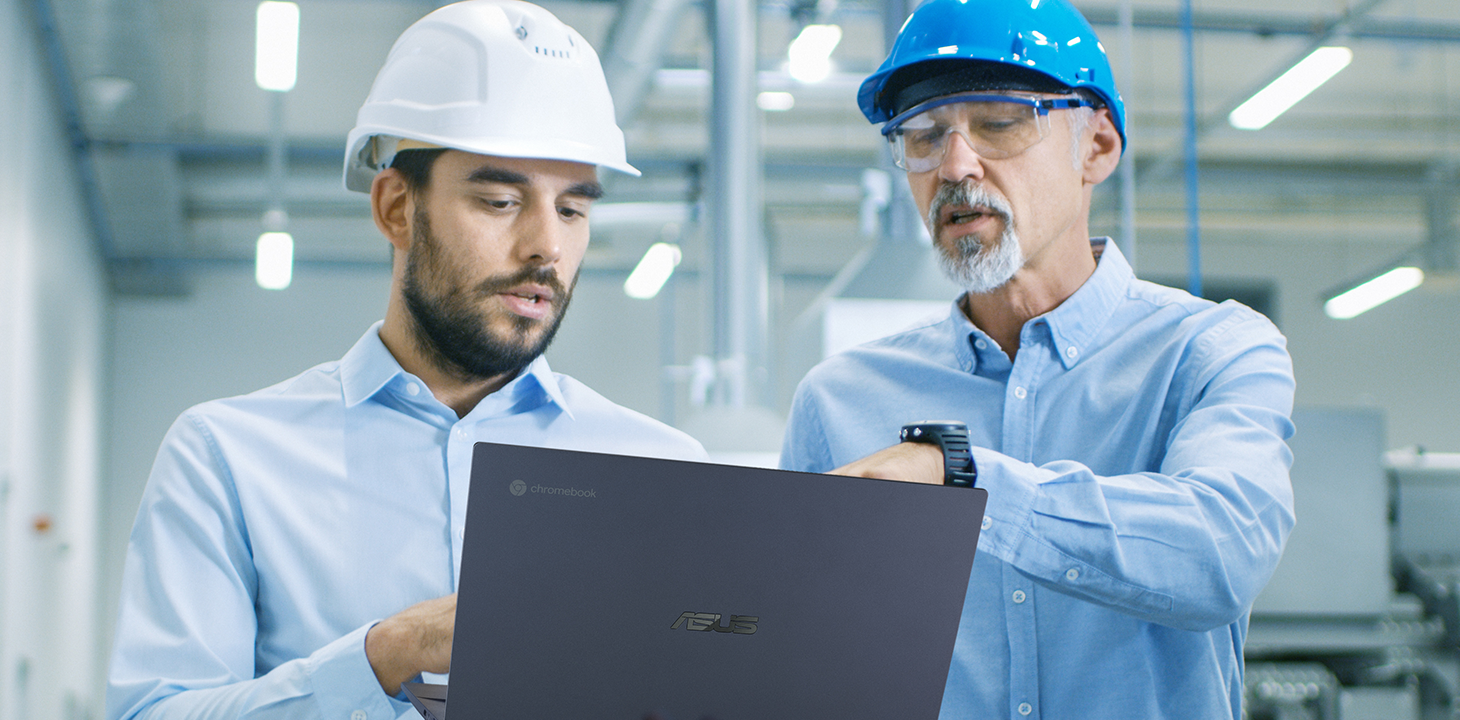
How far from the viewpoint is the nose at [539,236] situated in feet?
4.28

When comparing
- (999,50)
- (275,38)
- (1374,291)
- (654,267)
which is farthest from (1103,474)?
(1374,291)

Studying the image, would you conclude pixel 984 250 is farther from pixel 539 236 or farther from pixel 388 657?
pixel 388 657

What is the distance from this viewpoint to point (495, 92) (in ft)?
4.35

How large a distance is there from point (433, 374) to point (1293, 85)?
4.68 m

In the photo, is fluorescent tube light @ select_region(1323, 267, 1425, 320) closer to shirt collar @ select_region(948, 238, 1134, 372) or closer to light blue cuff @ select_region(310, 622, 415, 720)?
shirt collar @ select_region(948, 238, 1134, 372)

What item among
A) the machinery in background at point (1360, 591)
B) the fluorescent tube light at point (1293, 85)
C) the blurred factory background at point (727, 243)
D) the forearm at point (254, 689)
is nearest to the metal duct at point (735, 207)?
the blurred factory background at point (727, 243)

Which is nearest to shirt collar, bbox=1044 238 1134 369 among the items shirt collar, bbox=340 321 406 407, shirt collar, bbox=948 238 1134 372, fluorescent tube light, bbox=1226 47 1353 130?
shirt collar, bbox=948 238 1134 372

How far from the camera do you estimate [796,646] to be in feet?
2.81

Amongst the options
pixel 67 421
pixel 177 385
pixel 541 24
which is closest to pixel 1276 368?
pixel 541 24

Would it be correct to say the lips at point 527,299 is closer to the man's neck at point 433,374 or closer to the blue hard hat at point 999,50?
the man's neck at point 433,374

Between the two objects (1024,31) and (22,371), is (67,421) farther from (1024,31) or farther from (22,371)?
(1024,31)

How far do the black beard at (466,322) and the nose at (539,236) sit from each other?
0.05ft

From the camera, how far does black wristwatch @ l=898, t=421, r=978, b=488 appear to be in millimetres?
1040

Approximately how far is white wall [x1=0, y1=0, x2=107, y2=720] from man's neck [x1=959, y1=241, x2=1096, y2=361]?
16.9 ft
